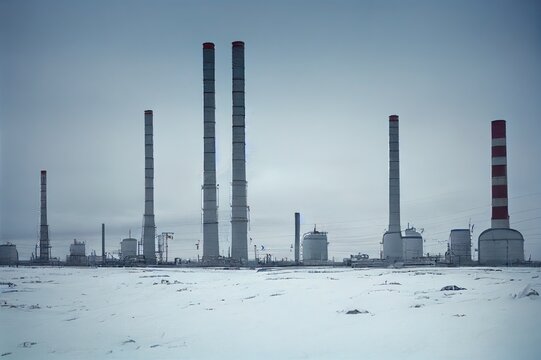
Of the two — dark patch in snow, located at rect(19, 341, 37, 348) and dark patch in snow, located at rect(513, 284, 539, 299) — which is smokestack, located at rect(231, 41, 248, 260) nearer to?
dark patch in snow, located at rect(513, 284, 539, 299)

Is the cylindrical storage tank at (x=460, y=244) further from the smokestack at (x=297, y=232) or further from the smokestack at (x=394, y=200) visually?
the smokestack at (x=297, y=232)

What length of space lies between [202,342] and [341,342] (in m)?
2.79

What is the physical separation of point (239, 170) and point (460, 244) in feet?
80.1

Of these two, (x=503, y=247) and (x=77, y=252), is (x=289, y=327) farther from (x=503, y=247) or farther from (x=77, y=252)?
(x=77, y=252)

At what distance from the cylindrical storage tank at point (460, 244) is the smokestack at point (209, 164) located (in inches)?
945

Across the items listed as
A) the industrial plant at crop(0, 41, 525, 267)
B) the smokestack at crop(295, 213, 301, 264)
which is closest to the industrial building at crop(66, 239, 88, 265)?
the industrial plant at crop(0, 41, 525, 267)

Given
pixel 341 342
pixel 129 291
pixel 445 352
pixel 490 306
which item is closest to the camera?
pixel 445 352

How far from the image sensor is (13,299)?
68.7 ft

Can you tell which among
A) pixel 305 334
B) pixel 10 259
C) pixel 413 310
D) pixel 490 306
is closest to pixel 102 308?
pixel 305 334

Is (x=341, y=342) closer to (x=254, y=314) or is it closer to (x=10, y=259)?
(x=254, y=314)

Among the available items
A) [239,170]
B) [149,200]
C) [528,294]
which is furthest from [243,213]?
[528,294]

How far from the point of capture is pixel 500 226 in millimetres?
52688

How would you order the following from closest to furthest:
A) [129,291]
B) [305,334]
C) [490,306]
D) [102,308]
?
[305,334]
[490,306]
[102,308]
[129,291]

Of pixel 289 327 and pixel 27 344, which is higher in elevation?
pixel 289 327
